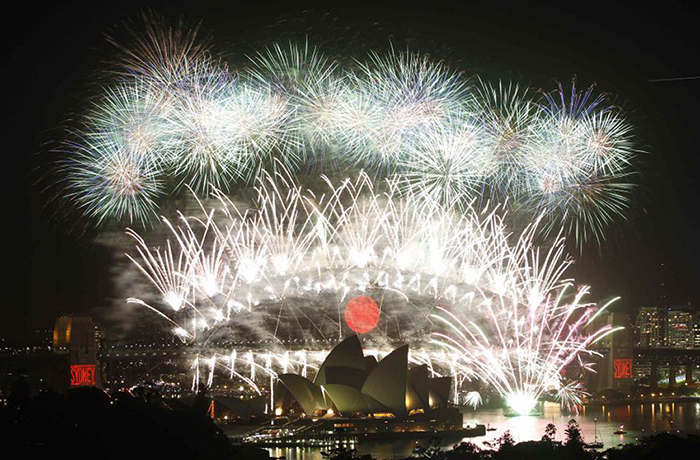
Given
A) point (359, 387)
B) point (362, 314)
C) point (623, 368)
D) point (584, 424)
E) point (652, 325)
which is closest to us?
point (359, 387)

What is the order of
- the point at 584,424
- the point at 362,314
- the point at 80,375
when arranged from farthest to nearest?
1. the point at 80,375
2. the point at 362,314
3. the point at 584,424

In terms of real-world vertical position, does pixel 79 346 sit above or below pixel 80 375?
above

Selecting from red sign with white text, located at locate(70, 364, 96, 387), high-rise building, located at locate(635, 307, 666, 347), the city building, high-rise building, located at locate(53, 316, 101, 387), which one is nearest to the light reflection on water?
the city building

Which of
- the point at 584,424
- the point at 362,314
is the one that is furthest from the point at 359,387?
the point at 362,314

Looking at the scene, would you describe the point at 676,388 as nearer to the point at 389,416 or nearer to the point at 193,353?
the point at 193,353

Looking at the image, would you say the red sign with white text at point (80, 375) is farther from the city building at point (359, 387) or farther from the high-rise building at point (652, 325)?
the high-rise building at point (652, 325)

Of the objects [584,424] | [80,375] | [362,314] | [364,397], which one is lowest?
[584,424]

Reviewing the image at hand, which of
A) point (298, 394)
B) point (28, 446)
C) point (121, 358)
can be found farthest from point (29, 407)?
point (121, 358)

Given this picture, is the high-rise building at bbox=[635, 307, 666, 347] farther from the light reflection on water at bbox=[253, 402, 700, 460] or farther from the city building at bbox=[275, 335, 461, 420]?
the city building at bbox=[275, 335, 461, 420]

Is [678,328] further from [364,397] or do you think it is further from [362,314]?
[364,397]
